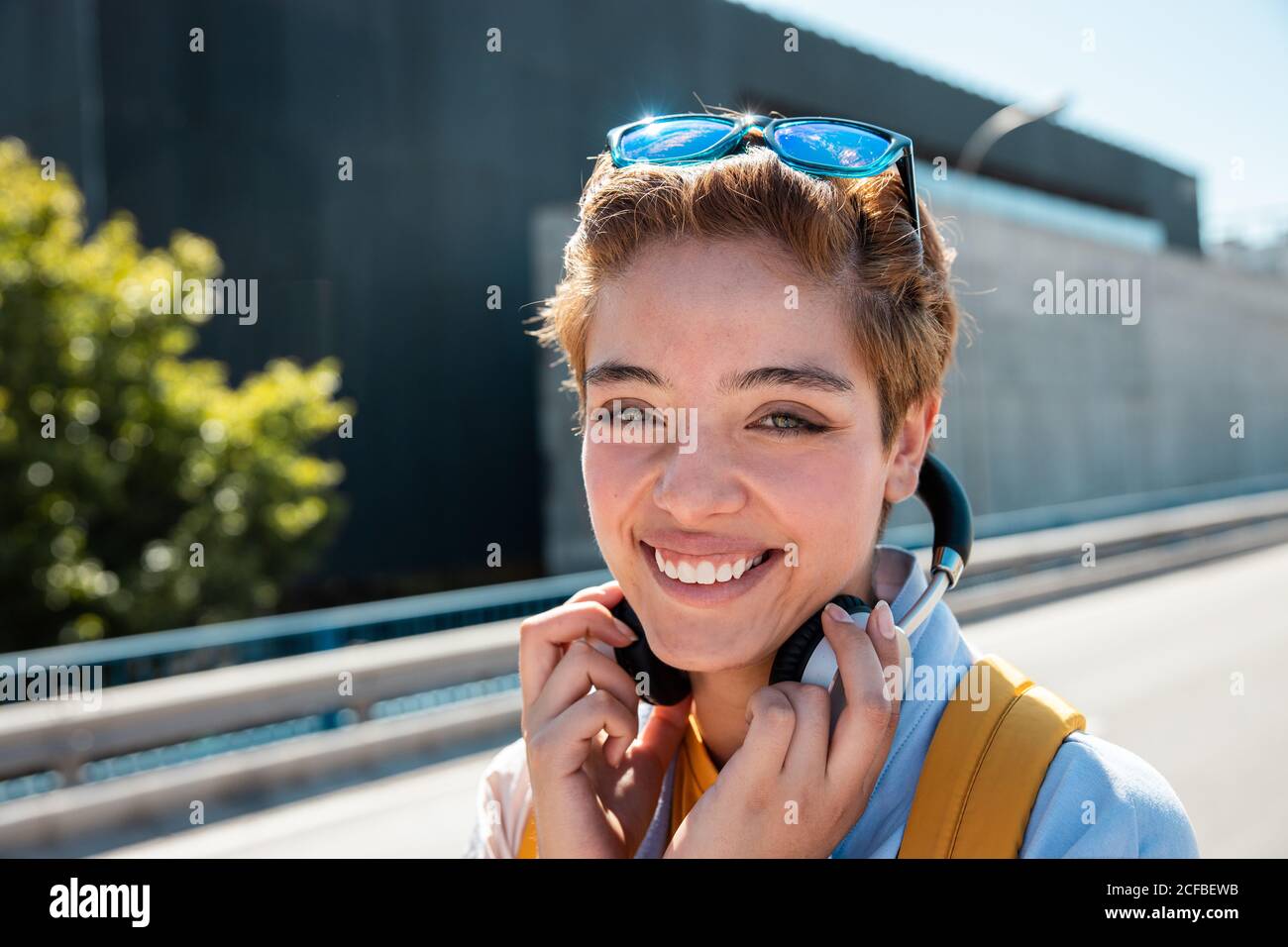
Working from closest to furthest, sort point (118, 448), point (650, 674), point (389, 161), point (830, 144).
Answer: point (830, 144) → point (650, 674) → point (118, 448) → point (389, 161)

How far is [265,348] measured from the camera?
1764 centimetres

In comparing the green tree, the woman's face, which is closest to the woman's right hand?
the woman's face

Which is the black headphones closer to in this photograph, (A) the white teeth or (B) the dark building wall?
Result: (A) the white teeth

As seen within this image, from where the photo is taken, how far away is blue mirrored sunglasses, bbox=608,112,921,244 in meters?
1.45

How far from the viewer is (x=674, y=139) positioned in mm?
1530

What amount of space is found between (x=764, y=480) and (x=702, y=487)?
3.0 inches

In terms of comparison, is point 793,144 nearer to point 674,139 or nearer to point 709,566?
point 674,139

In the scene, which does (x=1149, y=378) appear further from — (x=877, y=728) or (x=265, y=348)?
(x=877, y=728)

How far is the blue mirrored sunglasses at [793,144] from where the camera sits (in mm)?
1449

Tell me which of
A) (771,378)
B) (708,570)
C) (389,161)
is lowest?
(708,570)

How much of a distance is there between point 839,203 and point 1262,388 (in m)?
36.5

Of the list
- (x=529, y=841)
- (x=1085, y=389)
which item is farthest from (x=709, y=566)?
(x=1085, y=389)

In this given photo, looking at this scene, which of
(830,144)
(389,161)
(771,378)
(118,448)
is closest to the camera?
(771,378)
